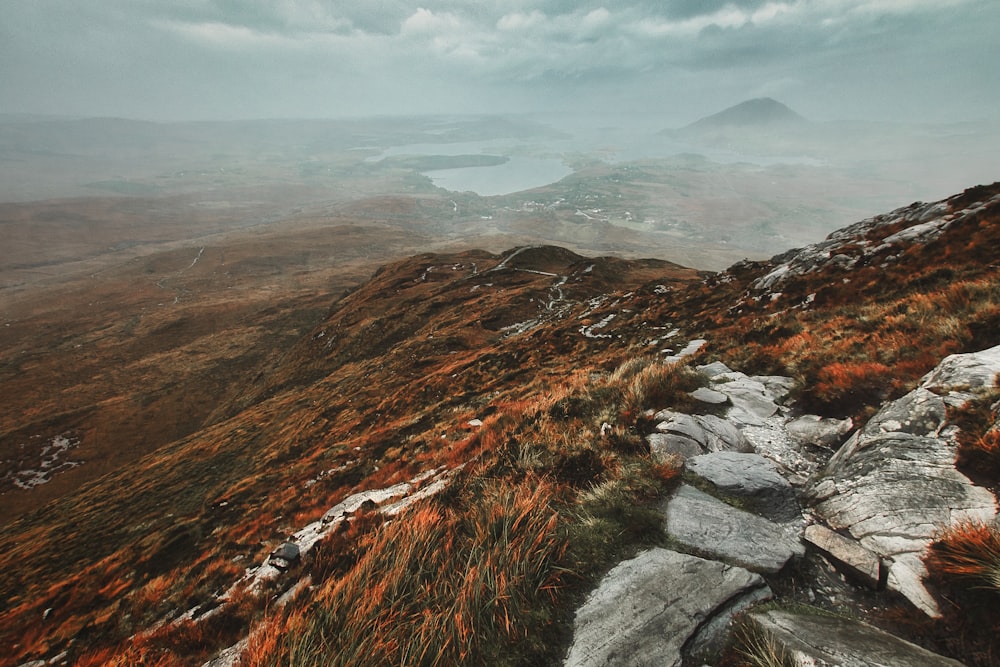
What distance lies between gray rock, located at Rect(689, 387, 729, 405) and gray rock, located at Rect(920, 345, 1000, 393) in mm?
3256

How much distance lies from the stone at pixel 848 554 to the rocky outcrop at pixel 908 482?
110mm

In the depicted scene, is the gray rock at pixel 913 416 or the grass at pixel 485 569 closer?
the grass at pixel 485 569

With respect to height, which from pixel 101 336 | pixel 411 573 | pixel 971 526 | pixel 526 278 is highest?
pixel 971 526

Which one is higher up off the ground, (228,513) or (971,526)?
(971,526)

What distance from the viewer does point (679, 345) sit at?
18797 mm

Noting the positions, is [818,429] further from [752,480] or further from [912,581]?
[912,581]

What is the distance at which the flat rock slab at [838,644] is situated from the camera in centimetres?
301

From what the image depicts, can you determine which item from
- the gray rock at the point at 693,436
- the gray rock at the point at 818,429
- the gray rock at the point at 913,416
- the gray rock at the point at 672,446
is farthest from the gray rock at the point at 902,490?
the gray rock at the point at 672,446

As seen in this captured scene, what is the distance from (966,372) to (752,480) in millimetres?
3766

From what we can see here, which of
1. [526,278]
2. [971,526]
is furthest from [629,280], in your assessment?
[971,526]

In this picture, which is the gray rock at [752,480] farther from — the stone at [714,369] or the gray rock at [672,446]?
the stone at [714,369]

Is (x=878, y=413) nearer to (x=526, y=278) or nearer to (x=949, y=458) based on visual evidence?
(x=949, y=458)

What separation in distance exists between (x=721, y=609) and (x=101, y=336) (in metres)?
174

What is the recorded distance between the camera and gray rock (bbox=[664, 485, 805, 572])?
4500mm
